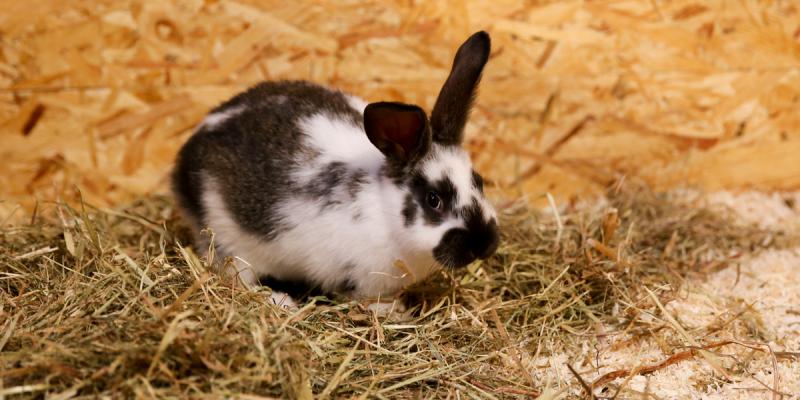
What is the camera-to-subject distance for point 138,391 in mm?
2023

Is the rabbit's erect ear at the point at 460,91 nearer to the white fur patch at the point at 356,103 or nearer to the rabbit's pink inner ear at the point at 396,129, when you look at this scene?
the rabbit's pink inner ear at the point at 396,129

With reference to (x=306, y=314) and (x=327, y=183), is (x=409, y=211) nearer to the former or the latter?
(x=327, y=183)

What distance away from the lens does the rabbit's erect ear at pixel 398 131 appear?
2.60 metres

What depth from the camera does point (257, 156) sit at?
118 inches

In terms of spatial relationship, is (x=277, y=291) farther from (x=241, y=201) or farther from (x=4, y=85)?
(x=4, y=85)

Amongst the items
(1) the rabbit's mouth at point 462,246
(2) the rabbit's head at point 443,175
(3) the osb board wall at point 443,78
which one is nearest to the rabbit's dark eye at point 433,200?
(2) the rabbit's head at point 443,175

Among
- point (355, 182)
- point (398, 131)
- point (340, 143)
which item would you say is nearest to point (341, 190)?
point (355, 182)

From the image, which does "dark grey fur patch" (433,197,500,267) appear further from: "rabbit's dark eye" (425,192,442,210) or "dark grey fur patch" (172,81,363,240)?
"dark grey fur patch" (172,81,363,240)

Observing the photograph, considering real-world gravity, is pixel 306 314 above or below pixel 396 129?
below

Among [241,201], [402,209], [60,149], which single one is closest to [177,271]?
[241,201]

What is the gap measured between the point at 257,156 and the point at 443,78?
4.97 feet

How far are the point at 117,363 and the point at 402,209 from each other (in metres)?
1.21

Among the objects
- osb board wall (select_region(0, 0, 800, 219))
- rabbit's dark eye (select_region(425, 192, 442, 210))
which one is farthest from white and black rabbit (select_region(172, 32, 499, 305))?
osb board wall (select_region(0, 0, 800, 219))

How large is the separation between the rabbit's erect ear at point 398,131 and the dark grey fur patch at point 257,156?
30cm
